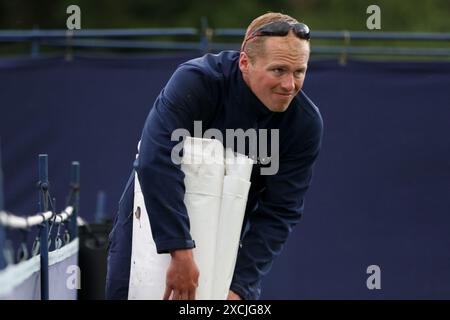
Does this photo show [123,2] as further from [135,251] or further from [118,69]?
[135,251]

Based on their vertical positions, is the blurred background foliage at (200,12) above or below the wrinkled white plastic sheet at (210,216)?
above

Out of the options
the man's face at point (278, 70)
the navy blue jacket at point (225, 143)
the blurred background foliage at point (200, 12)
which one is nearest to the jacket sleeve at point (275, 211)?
the navy blue jacket at point (225, 143)

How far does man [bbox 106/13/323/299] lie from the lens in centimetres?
338

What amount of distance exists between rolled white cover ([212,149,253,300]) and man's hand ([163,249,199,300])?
122mm

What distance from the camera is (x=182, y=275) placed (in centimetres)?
335

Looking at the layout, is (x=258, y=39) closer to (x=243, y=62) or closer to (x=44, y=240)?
(x=243, y=62)

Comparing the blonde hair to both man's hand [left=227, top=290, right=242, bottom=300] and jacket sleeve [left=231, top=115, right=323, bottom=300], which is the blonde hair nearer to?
jacket sleeve [left=231, top=115, right=323, bottom=300]

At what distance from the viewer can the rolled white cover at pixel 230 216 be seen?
3430 mm

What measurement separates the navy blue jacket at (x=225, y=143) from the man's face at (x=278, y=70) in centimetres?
7

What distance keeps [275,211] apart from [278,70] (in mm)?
669

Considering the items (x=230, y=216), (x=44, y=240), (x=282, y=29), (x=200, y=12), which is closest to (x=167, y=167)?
(x=230, y=216)

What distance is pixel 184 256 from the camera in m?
3.34

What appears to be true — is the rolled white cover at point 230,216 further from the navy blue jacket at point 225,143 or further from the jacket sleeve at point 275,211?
the jacket sleeve at point 275,211

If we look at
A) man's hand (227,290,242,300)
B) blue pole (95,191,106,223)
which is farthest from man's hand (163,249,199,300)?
blue pole (95,191,106,223)
